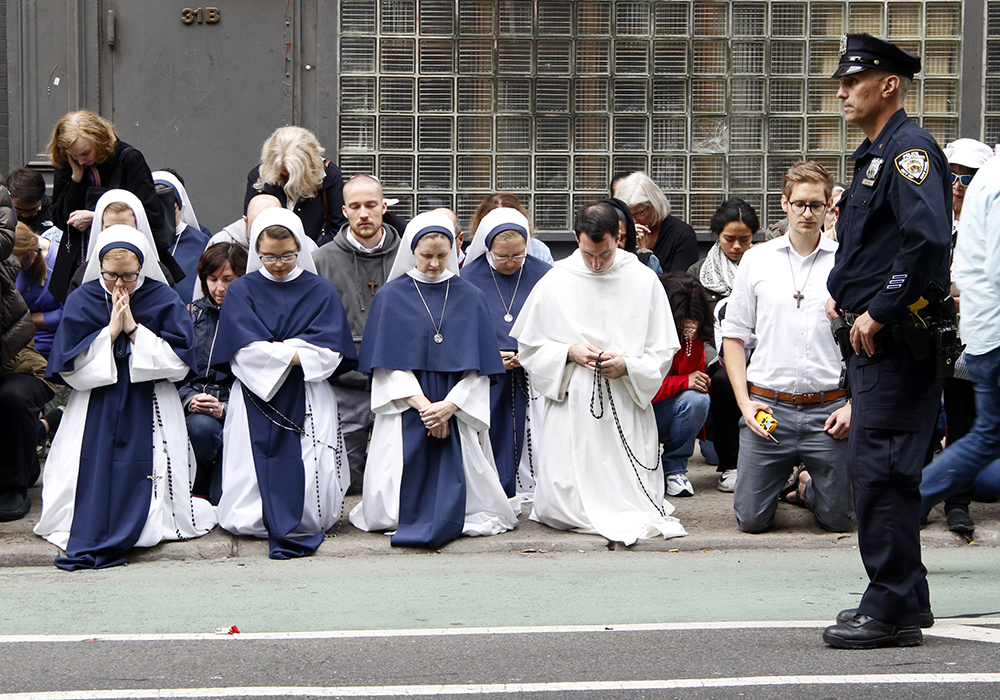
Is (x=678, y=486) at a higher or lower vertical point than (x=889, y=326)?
lower

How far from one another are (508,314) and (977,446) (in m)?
2.95

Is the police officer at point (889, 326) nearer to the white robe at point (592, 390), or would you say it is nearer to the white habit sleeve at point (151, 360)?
the white robe at point (592, 390)

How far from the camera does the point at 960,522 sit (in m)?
6.93

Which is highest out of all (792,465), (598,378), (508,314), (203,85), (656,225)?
(203,85)

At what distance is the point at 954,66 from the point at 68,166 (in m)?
7.75

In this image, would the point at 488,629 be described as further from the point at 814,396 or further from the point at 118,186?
the point at 118,186

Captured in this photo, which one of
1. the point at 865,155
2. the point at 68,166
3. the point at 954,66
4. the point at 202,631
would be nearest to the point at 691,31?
the point at 954,66

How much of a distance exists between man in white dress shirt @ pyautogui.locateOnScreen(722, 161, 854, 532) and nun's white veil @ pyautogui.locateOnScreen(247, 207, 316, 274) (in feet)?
8.01

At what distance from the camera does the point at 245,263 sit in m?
7.71

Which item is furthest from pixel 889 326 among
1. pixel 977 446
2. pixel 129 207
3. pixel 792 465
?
pixel 129 207

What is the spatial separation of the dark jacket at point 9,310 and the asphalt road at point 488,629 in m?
1.39

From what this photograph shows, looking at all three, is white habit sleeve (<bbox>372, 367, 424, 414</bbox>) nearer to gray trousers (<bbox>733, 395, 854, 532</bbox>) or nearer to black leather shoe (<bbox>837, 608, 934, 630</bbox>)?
gray trousers (<bbox>733, 395, 854, 532</bbox>)

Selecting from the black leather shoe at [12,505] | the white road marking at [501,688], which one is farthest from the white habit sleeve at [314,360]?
the white road marking at [501,688]

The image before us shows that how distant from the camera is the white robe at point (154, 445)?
21.8 ft
